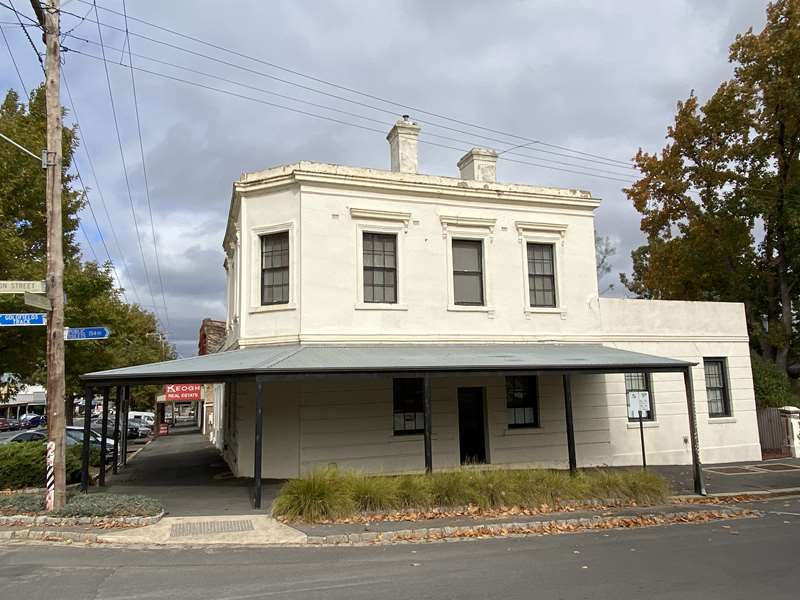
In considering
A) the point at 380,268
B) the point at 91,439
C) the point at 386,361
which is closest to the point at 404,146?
the point at 380,268

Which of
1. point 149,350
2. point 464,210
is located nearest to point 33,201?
point 464,210

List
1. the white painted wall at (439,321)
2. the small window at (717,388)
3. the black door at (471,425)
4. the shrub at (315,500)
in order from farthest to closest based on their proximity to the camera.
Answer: the small window at (717,388) < the black door at (471,425) < the white painted wall at (439,321) < the shrub at (315,500)

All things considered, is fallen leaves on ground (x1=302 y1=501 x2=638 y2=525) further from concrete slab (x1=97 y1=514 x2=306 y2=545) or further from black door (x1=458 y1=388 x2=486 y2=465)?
black door (x1=458 y1=388 x2=486 y2=465)

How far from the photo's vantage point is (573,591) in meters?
6.55

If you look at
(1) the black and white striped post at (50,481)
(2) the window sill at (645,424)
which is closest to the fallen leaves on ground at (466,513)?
(1) the black and white striped post at (50,481)

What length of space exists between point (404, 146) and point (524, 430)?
8333 mm

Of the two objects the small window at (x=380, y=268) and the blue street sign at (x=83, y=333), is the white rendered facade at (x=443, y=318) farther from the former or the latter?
the blue street sign at (x=83, y=333)

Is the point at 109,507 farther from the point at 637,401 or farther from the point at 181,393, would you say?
the point at 181,393

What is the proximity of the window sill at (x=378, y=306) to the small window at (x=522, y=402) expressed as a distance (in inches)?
142

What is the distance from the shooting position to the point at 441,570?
7551 millimetres

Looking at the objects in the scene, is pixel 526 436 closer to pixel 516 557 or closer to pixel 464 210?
pixel 464 210

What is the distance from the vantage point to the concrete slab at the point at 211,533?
9148 millimetres

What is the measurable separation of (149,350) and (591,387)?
99.9 ft

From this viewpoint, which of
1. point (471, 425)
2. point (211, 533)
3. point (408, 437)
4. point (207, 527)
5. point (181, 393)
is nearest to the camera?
point (211, 533)
